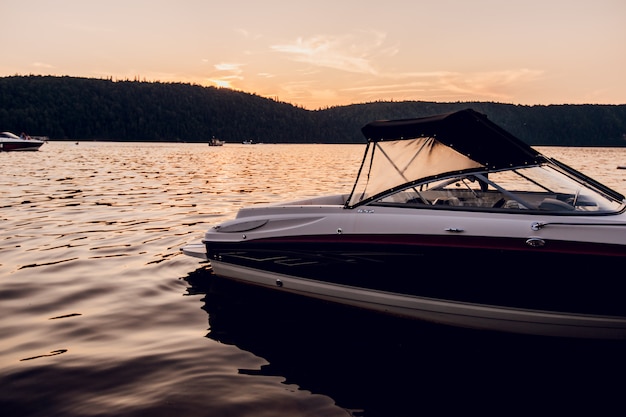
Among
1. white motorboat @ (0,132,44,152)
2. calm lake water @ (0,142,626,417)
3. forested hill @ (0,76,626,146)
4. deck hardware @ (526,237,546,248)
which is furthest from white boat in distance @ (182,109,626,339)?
forested hill @ (0,76,626,146)

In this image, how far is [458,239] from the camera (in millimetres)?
4656

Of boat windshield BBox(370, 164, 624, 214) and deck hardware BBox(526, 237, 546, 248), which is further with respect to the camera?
boat windshield BBox(370, 164, 624, 214)

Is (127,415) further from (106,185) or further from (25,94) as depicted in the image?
(25,94)

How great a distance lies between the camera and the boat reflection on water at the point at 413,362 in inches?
160

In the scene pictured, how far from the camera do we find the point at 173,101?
17988 centimetres

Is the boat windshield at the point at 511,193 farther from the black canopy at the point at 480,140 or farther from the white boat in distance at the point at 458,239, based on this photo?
the black canopy at the point at 480,140

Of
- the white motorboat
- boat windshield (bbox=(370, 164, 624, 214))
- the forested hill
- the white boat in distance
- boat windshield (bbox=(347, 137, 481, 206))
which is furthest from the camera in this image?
the forested hill

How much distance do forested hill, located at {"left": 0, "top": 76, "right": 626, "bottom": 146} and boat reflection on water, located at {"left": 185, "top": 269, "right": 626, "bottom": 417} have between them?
451 feet

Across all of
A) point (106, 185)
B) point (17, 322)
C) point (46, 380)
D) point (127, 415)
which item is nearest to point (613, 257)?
point (127, 415)

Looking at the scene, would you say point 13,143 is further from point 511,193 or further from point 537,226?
point 537,226

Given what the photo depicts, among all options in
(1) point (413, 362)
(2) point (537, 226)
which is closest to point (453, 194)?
(2) point (537, 226)

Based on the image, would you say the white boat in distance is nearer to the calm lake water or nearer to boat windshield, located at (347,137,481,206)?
boat windshield, located at (347,137,481,206)

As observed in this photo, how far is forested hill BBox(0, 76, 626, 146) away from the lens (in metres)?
141

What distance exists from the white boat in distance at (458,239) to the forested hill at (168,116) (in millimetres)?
137008
